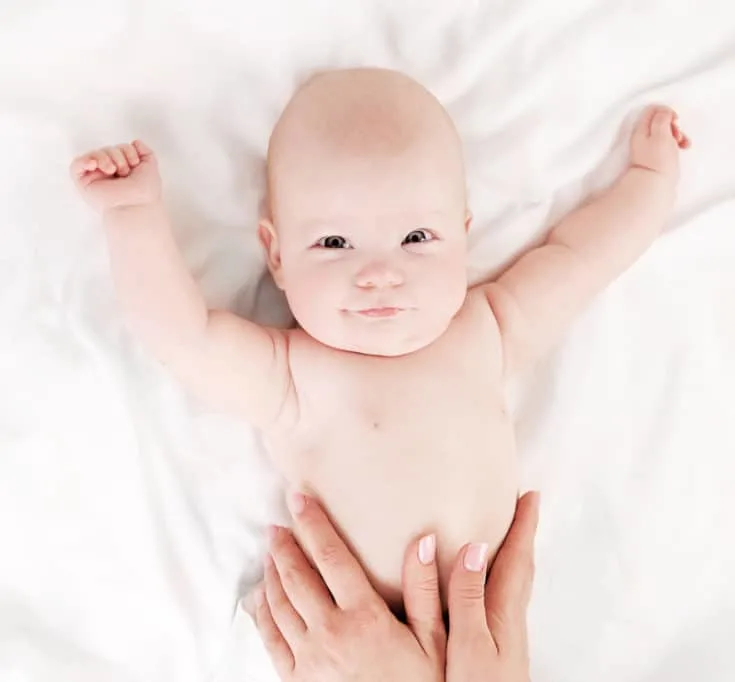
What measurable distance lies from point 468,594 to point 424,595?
2.0 inches

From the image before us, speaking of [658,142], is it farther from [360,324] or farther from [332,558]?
[332,558]

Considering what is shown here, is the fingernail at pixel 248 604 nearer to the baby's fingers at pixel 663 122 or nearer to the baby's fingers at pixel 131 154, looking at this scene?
the baby's fingers at pixel 131 154

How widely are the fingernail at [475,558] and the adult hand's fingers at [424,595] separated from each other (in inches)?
1.5

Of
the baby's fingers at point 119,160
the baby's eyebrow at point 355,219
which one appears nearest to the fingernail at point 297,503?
the baby's eyebrow at point 355,219

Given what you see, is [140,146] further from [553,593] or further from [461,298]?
[553,593]

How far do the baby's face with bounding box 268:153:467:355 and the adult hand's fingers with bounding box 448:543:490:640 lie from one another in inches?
10.2

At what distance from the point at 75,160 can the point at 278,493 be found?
0.49 meters

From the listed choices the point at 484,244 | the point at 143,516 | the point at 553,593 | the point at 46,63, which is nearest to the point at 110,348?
the point at 143,516

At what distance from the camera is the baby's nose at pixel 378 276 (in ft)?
3.99

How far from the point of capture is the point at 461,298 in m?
1.28

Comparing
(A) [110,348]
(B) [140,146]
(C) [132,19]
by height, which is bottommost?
(A) [110,348]

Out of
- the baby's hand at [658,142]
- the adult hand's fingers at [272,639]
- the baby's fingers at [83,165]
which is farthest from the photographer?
the baby's hand at [658,142]

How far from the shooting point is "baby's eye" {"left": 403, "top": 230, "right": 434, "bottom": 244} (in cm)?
127

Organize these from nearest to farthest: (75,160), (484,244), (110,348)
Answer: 1. (75,160)
2. (110,348)
3. (484,244)
